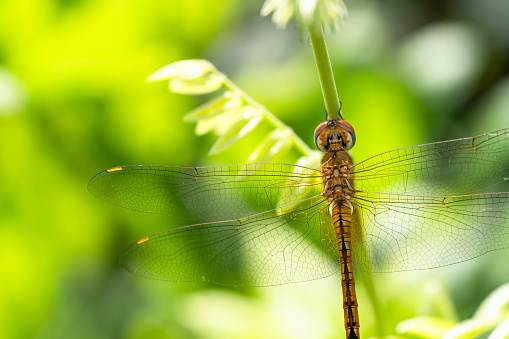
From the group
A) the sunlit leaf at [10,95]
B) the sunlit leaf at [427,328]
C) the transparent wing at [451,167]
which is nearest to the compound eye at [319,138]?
the transparent wing at [451,167]

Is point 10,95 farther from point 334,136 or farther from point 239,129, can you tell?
point 334,136

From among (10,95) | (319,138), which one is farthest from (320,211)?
(10,95)

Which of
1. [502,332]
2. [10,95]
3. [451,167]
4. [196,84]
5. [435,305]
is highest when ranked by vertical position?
[10,95]

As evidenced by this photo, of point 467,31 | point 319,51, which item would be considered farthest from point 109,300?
point 467,31

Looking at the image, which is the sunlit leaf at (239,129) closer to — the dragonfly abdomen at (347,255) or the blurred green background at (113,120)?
the dragonfly abdomen at (347,255)

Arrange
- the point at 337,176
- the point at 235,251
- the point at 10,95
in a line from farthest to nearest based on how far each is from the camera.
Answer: the point at 10,95
the point at 235,251
the point at 337,176

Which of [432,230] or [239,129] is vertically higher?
[239,129]

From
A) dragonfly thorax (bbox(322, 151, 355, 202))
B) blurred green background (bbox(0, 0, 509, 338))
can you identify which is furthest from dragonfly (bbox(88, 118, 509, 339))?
blurred green background (bbox(0, 0, 509, 338))

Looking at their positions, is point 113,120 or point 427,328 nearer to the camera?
point 427,328
